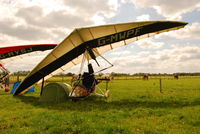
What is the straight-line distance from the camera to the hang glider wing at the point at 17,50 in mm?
15896

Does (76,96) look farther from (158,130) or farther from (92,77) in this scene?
(158,130)

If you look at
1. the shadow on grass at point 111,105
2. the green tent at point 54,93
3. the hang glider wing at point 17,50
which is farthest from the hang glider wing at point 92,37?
the hang glider wing at point 17,50

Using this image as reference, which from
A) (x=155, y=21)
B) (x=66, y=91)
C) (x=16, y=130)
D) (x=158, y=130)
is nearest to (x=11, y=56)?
(x=66, y=91)

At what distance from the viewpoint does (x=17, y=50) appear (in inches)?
635

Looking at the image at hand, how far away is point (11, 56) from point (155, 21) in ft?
48.6

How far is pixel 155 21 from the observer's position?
7.98 metres

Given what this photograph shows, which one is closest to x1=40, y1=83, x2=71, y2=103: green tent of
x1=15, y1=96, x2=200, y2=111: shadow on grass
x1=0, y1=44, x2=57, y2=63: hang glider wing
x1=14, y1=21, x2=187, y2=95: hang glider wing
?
x1=15, y1=96, x2=200, y2=111: shadow on grass

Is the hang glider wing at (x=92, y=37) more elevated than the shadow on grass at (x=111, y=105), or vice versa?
the hang glider wing at (x=92, y=37)

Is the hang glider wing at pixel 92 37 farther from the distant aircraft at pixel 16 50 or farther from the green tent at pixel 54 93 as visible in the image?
the distant aircraft at pixel 16 50

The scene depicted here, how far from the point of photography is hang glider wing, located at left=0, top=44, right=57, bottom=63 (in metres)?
15.9

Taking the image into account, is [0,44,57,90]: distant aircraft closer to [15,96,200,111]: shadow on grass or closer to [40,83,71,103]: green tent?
[40,83,71,103]: green tent

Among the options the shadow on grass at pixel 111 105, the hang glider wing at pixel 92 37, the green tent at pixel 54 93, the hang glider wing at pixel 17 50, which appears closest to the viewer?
the shadow on grass at pixel 111 105

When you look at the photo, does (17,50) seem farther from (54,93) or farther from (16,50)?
(54,93)

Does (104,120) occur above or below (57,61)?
below
